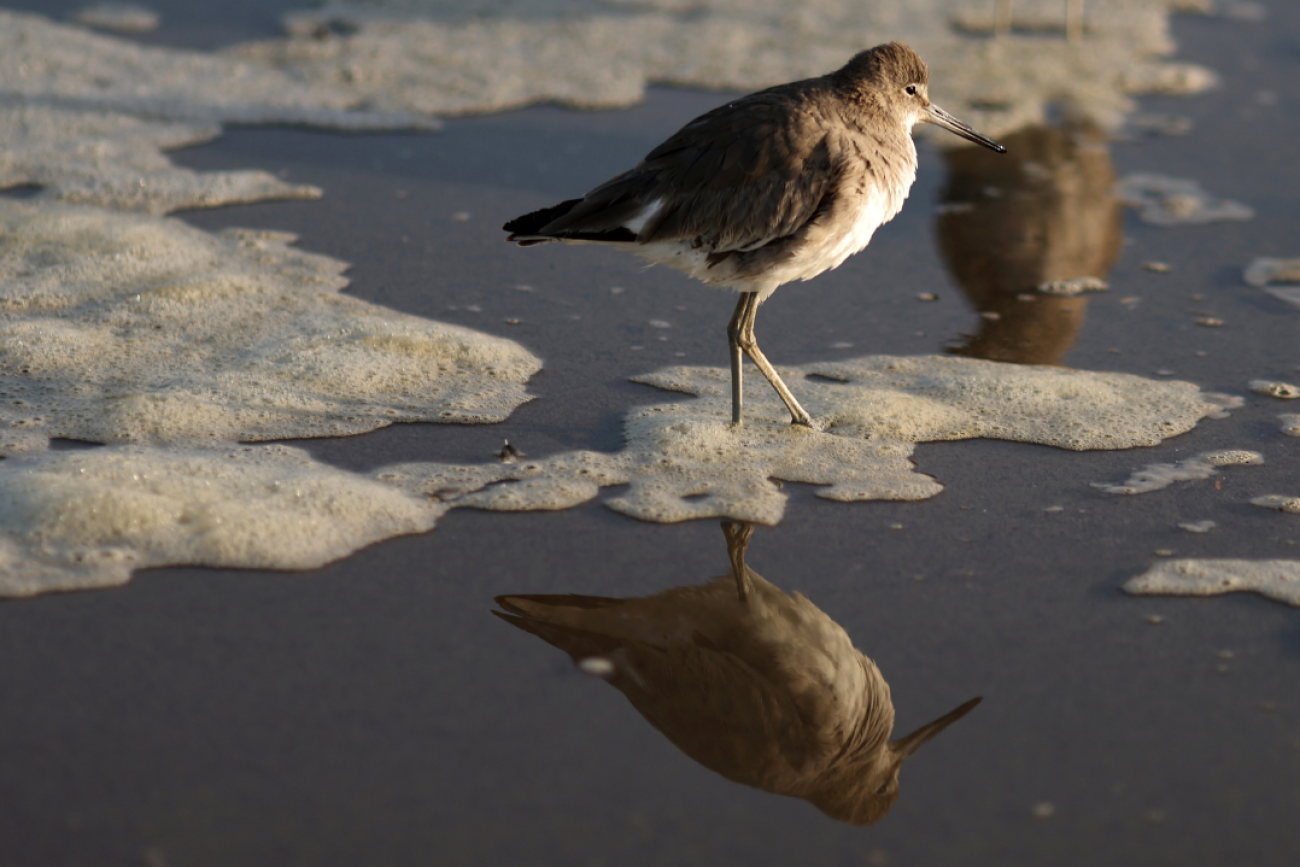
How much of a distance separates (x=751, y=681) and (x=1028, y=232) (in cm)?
339

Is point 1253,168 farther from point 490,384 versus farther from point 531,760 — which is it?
point 531,760

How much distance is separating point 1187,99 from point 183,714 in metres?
6.64

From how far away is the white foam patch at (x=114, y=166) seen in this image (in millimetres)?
5410

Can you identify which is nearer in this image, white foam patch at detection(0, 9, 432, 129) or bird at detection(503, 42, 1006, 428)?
bird at detection(503, 42, 1006, 428)

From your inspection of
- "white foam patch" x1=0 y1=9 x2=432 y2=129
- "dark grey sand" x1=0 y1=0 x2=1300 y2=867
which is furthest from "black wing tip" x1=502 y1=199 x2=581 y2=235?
"white foam patch" x1=0 y1=9 x2=432 y2=129

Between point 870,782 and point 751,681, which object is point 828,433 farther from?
point 870,782

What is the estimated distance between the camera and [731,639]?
2.79 meters

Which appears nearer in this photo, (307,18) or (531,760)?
(531,760)

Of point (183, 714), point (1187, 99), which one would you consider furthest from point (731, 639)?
point (1187, 99)

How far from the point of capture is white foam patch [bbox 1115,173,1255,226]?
18.4ft

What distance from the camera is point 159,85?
6.76m

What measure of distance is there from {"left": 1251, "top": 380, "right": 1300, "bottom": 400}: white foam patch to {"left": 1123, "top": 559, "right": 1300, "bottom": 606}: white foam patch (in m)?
1.11

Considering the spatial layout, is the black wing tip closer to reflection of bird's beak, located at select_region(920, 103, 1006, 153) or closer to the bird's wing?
the bird's wing

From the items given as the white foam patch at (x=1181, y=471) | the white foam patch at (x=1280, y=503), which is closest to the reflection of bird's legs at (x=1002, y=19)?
the white foam patch at (x=1181, y=471)
